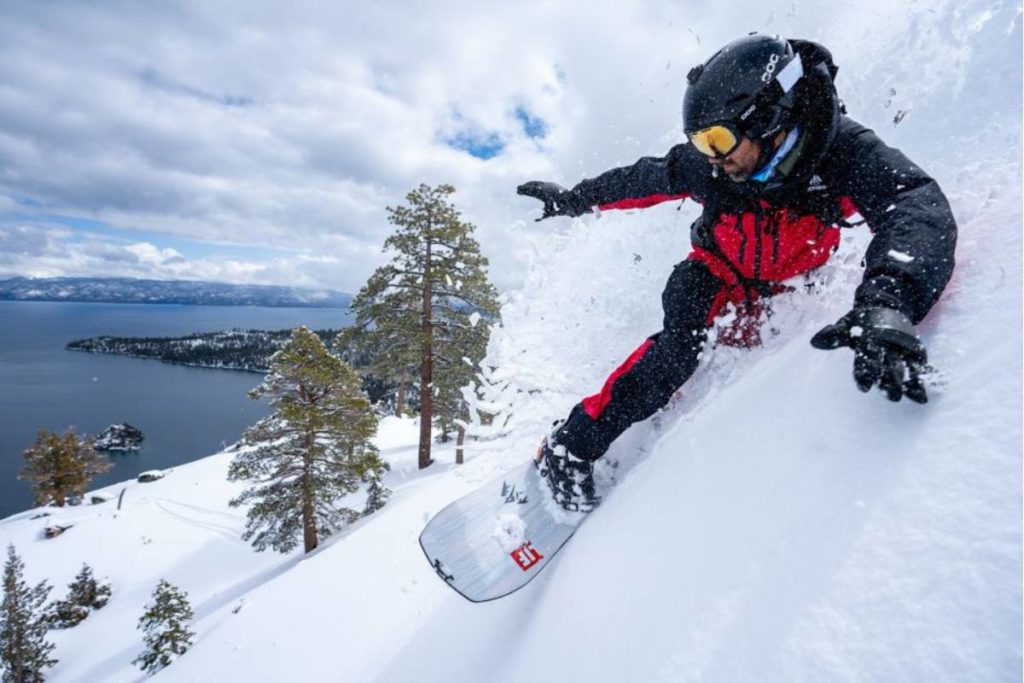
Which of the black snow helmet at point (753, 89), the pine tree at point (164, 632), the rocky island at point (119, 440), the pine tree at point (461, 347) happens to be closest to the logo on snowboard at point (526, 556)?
the black snow helmet at point (753, 89)

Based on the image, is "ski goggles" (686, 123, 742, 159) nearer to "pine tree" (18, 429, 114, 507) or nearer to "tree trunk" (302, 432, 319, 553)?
"tree trunk" (302, 432, 319, 553)

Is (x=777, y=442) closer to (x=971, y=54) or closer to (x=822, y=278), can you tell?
(x=822, y=278)

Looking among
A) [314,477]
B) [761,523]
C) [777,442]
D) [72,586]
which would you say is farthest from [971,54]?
[72,586]

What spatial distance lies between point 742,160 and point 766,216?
442mm

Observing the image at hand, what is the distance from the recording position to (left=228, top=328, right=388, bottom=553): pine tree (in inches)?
600

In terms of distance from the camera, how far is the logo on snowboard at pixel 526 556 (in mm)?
2734

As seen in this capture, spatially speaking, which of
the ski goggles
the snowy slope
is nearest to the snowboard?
the snowy slope

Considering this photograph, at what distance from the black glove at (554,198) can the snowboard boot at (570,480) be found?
5.17 ft

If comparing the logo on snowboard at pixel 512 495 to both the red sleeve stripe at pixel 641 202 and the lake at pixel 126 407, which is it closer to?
the red sleeve stripe at pixel 641 202

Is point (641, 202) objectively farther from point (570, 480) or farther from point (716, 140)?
point (570, 480)

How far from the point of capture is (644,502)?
222cm

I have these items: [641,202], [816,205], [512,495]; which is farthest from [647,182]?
[512,495]

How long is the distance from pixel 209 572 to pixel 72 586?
6.05 meters

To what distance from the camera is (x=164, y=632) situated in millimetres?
13656
